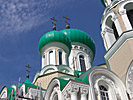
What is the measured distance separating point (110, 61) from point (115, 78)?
4.51 feet

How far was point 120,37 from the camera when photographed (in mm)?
9102

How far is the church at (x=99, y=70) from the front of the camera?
7605mm

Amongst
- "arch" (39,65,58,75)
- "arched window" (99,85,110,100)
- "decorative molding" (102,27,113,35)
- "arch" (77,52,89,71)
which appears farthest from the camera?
"arch" (77,52,89,71)

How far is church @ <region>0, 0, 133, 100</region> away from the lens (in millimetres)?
7605

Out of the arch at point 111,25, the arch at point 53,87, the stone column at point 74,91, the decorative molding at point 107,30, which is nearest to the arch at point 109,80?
the stone column at point 74,91

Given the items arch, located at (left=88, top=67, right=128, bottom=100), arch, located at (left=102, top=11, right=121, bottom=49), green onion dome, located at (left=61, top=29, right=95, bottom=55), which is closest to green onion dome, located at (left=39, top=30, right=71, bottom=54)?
green onion dome, located at (left=61, top=29, right=95, bottom=55)

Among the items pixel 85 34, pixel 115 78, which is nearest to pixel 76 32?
pixel 85 34

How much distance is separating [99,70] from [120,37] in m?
1.89

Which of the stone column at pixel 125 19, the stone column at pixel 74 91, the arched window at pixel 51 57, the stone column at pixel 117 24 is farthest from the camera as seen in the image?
the arched window at pixel 51 57

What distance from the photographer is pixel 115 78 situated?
8.27 metres

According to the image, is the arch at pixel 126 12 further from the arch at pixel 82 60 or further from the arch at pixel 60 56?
the arch at pixel 82 60

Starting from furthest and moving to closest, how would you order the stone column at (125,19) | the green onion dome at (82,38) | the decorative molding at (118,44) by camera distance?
the green onion dome at (82,38) → the stone column at (125,19) → the decorative molding at (118,44)

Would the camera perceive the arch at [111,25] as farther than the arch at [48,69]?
No

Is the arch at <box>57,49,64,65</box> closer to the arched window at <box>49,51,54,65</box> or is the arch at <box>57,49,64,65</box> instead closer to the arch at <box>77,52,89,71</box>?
the arched window at <box>49,51,54,65</box>
